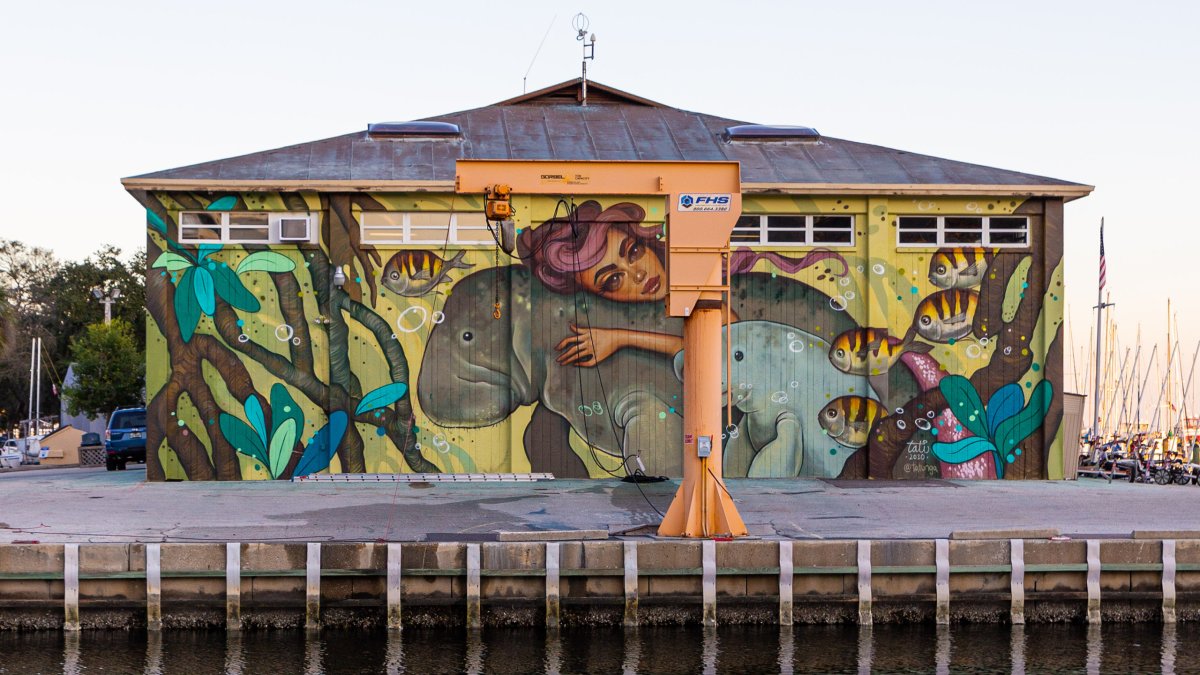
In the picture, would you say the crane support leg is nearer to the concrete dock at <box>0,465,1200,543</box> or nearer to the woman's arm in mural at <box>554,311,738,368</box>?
the concrete dock at <box>0,465,1200,543</box>

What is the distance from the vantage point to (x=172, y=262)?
24859mm

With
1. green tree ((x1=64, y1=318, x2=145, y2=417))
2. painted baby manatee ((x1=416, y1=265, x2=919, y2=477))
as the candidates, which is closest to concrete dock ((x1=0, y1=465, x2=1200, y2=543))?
painted baby manatee ((x1=416, y1=265, x2=919, y2=477))

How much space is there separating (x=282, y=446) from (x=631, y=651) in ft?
37.8

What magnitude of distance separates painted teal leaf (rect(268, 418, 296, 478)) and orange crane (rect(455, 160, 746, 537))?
886 cm

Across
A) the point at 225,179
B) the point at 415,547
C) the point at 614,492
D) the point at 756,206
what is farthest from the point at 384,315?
the point at 415,547

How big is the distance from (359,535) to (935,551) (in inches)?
292

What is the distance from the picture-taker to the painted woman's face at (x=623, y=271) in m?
25.5

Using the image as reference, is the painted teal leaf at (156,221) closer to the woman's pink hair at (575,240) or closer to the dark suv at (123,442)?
the woman's pink hair at (575,240)

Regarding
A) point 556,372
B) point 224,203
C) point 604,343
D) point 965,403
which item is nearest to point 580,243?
point 604,343

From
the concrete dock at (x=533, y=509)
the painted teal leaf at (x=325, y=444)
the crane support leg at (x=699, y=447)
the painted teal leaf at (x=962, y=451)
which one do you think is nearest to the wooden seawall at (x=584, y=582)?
the crane support leg at (x=699, y=447)

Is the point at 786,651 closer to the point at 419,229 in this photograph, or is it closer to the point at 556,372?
the point at 556,372

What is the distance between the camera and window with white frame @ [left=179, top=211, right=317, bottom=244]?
25000mm

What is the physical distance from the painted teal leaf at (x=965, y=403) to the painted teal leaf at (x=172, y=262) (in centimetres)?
1447

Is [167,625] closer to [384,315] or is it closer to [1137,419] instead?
[384,315]
